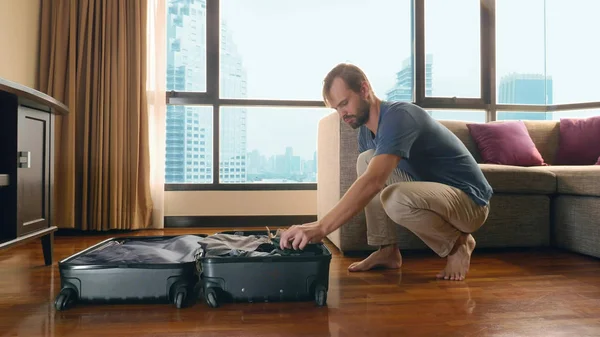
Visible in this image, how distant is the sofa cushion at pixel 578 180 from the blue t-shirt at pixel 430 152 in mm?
719

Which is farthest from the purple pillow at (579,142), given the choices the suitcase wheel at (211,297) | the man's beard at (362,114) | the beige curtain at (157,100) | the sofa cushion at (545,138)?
the beige curtain at (157,100)

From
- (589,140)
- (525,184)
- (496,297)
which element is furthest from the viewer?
(589,140)

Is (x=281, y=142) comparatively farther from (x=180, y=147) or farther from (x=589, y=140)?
(x=589, y=140)

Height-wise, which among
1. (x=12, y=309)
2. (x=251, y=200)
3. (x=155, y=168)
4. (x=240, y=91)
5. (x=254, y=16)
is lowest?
(x=12, y=309)

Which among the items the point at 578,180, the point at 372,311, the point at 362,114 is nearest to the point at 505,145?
the point at 578,180

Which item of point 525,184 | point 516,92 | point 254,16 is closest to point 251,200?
point 254,16

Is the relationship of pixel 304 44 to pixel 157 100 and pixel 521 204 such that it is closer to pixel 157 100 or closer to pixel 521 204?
pixel 157 100

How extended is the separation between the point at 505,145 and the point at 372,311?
1917 millimetres

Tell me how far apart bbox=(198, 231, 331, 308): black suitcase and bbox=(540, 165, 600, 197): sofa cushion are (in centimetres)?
156

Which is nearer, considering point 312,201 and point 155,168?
point 155,168

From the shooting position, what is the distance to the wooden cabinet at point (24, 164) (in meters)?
1.69

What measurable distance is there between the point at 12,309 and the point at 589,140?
10.6ft

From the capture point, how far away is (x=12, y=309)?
4.57 ft

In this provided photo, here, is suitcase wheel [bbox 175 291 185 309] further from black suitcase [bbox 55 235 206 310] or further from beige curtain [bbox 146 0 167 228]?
beige curtain [bbox 146 0 167 228]
